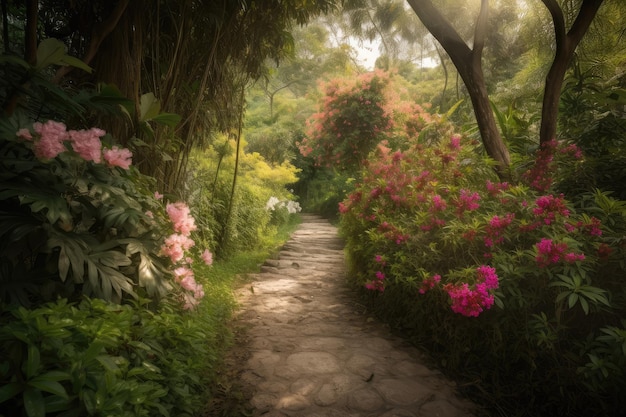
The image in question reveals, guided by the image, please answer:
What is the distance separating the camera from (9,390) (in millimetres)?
903

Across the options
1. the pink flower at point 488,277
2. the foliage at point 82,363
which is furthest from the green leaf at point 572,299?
the foliage at point 82,363

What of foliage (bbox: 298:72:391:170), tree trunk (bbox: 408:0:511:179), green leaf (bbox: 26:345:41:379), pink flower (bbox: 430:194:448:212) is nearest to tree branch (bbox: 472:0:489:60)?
tree trunk (bbox: 408:0:511:179)

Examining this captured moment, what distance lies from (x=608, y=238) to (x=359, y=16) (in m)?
12.9

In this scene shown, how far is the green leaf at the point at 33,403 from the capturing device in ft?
2.94

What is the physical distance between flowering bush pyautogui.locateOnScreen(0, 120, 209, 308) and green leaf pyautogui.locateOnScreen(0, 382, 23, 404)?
0.42 metres

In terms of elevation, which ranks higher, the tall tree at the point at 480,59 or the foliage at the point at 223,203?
the tall tree at the point at 480,59

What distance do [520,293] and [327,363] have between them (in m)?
1.35

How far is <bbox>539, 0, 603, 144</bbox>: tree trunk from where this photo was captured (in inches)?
131

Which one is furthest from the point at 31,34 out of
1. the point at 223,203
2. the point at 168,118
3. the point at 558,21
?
the point at 558,21

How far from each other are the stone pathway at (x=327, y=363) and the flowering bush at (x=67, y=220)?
1014 mm

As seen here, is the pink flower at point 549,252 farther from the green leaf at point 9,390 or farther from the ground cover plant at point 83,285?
the green leaf at point 9,390

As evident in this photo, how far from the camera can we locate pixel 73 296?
151cm

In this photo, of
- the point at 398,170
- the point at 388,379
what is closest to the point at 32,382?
the point at 388,379

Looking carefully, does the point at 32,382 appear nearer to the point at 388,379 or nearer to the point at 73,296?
the point at 73,296
